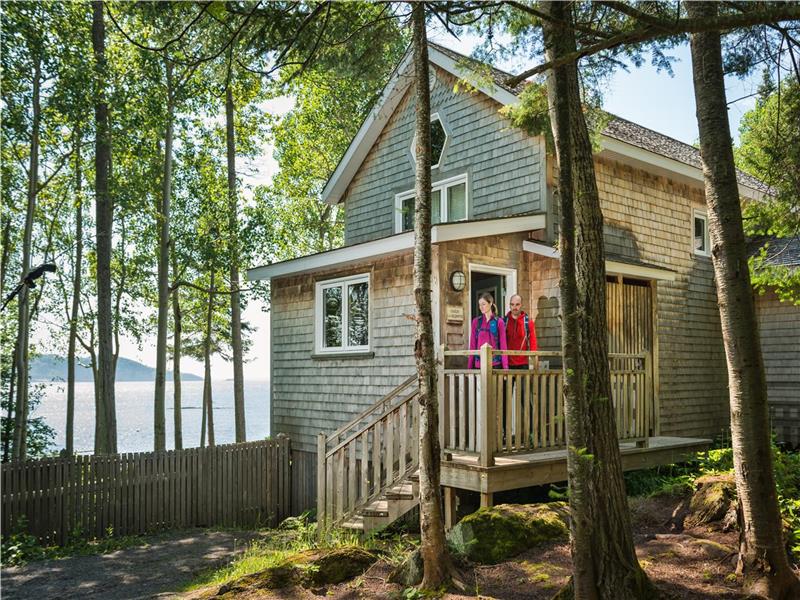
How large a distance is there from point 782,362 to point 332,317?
28.0ft

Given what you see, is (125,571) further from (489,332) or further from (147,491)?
(489,332)

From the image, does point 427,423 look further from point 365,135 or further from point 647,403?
point 365,135

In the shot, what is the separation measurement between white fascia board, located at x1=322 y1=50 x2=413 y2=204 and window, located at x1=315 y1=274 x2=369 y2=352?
3518mm

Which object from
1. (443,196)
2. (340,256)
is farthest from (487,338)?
(443,196)

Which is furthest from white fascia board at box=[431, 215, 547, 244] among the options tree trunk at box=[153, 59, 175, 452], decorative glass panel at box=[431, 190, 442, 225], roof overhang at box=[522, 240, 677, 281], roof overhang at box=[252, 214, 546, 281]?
tree trunk at box=[153, 59, 175, 452]

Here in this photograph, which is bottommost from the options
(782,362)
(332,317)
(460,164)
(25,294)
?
(782,362)

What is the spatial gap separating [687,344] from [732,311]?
304 inches

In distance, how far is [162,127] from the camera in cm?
1502

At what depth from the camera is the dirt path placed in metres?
7.39

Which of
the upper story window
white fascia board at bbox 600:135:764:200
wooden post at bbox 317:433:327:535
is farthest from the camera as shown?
the upper story window

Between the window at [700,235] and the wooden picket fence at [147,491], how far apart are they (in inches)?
360

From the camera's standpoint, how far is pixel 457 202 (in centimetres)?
1235

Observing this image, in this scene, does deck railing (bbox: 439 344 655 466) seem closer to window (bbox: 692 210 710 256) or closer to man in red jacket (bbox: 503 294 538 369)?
man in red jacket (bbox: 503 294 538 369)

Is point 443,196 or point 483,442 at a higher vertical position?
point 443,196
